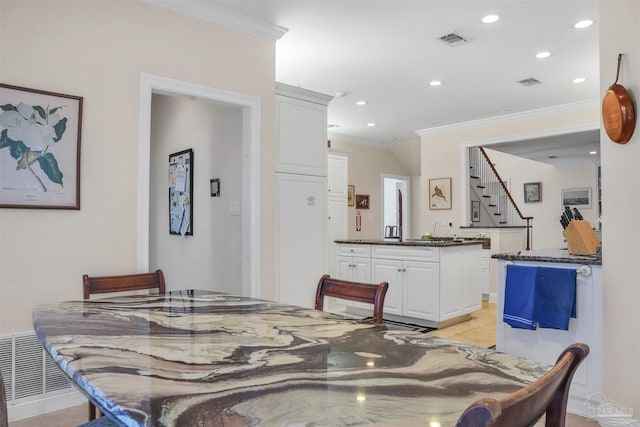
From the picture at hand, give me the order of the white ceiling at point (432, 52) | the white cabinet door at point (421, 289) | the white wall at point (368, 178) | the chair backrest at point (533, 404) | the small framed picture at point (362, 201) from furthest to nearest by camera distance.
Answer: the small framed picture at point (362, 201)
the white wall at point (368, 178)
the white cabinet door at point (421, 289)
the white ceiling at point (432, 52)
the chair backrest at point (533, 404)

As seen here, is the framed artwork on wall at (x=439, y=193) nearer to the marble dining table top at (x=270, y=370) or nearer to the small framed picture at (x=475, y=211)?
the small framed picture at (x=475, y=211)

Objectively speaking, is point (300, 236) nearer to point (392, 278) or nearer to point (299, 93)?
point (299, 93)

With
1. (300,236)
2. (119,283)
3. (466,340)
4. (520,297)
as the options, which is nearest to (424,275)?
(466,340)

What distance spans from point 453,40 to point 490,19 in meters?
0.40

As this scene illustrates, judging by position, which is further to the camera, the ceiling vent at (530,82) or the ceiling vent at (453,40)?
the ceiling vent at (530,82)

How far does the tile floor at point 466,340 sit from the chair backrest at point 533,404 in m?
1.78

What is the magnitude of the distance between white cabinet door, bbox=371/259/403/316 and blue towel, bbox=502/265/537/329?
6.61ft

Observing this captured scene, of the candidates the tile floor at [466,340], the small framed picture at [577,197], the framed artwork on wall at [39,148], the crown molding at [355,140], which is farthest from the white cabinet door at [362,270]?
the small framed picture at [577,197]

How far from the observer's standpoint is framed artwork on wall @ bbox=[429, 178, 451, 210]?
714cm

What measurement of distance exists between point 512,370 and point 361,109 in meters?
5.71

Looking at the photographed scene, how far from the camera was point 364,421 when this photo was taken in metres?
0.67

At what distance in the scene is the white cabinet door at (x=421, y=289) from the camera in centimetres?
441

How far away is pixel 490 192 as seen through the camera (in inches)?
319

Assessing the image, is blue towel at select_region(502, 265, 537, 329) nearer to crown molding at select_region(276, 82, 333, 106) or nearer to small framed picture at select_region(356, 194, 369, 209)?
crown molding at select_region(276, 82, 333, 106)
